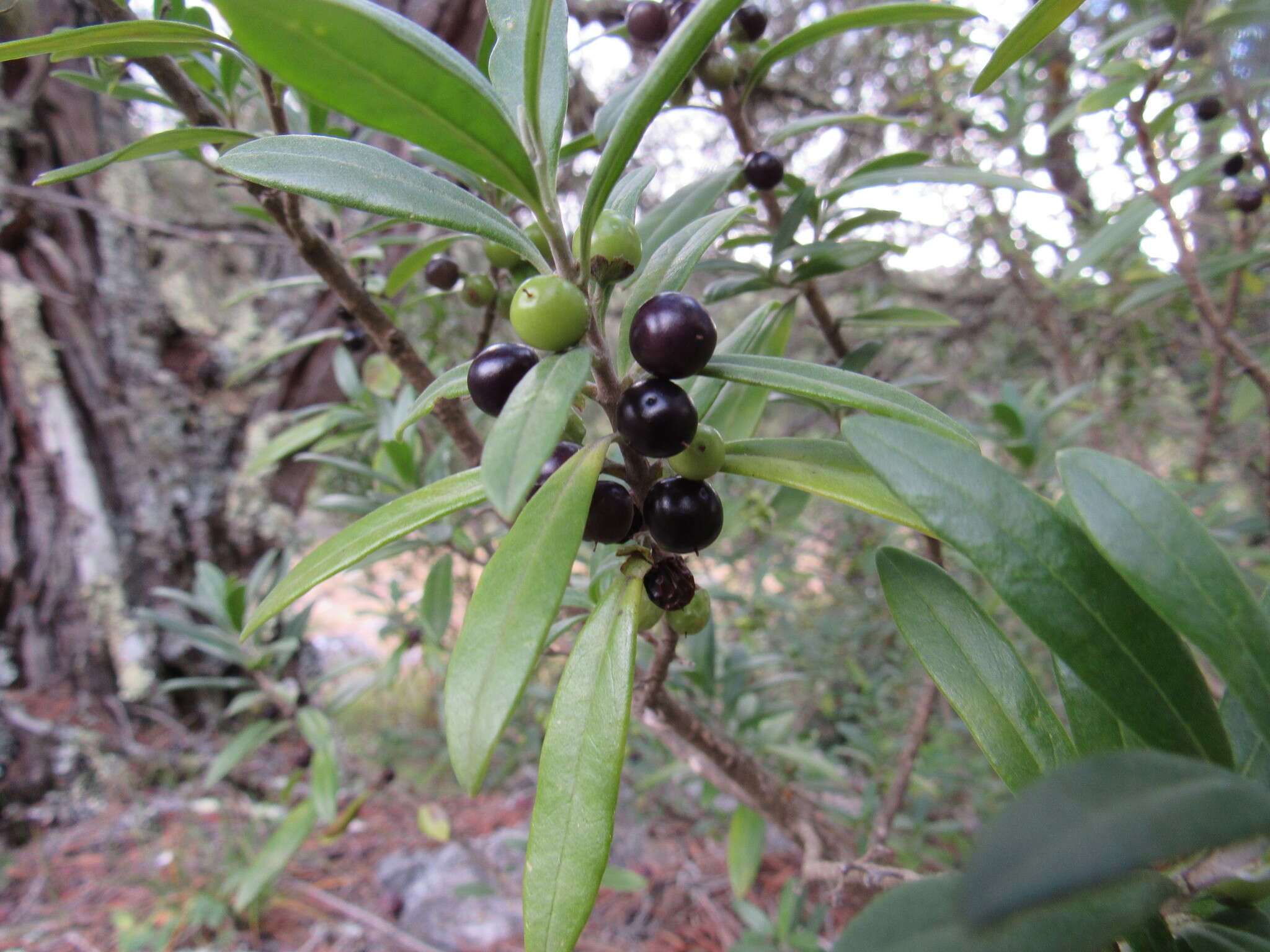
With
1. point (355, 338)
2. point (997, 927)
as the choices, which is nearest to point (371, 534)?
point (997, 927)

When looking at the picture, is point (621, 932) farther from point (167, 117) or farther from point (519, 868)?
point (167, 117)

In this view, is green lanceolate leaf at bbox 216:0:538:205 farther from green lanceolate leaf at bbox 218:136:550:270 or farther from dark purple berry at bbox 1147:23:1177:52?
dark purple berry at bbox 1147:23:1177:52

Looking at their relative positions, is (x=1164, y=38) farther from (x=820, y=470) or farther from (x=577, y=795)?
(x=577, y=795)

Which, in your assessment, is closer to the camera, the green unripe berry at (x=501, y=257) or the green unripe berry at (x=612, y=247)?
the green unripe berry at (x=612, y=247)

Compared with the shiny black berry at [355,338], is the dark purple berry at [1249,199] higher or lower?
higher

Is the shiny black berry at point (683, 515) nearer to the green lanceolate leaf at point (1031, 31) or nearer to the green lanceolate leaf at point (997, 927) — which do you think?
the green lanceolate leaf at point (997, 927)

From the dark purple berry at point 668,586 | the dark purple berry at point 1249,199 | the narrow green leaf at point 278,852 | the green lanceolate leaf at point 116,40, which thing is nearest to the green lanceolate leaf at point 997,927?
the dark purple berry at point 668,586

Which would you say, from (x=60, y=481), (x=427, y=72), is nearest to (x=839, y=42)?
(x=427, y=72)
